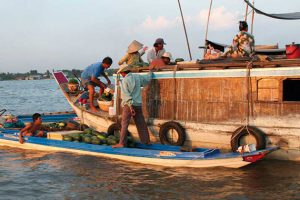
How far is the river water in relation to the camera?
673 centimetres

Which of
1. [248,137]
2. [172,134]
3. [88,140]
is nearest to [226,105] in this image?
[248,137]

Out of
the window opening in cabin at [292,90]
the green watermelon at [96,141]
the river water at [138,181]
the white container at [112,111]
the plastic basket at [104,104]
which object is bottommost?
the river water at [138,181]

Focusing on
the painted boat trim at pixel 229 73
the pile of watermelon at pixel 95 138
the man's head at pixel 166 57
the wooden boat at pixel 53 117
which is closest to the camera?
the painted boat trim at pixel 229 73

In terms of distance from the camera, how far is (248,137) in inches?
328

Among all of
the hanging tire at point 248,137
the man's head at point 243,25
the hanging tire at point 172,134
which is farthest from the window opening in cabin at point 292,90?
the hanging tire at point 172,134

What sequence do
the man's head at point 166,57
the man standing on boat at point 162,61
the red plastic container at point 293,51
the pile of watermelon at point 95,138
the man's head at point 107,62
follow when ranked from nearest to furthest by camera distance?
the red plastic container at point 293,51
the pile of watermelon at point 95,138
the man standing on boat at point 162,61
the man's head at point 166,57
the man's head at point 107,62

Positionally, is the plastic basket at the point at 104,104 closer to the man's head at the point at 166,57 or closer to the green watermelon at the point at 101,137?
the green watermelon at the point at 101,137

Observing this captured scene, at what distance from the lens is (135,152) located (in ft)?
27.9

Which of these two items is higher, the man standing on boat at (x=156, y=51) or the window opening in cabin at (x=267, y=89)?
the man standing on boat at (x=156, y=51)

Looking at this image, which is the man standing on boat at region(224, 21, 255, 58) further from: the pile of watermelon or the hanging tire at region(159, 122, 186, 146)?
the pile of watermelon

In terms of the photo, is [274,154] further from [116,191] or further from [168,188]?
[116,191]

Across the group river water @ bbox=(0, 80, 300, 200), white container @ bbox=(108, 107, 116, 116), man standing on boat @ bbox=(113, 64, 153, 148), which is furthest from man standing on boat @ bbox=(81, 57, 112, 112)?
river water @ bbox=(0, 80, 300, 200)

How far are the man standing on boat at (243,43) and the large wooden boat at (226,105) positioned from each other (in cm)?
52

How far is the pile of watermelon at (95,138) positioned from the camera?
940cm
